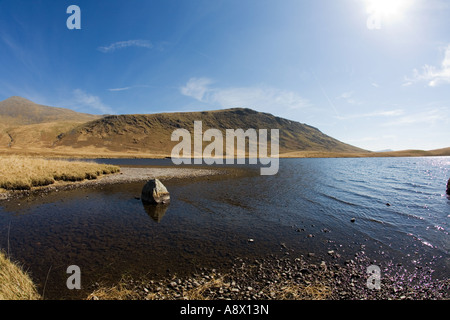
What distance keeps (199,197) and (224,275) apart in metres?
12.9

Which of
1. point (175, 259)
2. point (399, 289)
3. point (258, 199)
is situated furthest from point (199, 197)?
point (399, 289)

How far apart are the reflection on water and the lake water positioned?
3.0 inches

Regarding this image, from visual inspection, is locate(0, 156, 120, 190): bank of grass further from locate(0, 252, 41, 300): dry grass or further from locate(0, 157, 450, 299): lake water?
locate(0, 252, 41, 300): dry grass

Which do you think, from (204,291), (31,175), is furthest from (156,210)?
(31,175)

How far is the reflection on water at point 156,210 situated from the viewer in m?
13.7

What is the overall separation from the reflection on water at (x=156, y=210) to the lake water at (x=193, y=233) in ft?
0.25

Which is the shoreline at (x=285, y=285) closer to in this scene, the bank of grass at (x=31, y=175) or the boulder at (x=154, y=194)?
the boulder at (x=154, y=194)

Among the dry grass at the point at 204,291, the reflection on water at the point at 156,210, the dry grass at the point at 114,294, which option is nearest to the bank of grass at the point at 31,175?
the reflection on water at the point at 156,210

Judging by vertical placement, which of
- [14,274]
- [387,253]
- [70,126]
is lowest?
[387,253]

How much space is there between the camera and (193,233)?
1123 centimetres

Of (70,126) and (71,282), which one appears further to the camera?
(70,126)

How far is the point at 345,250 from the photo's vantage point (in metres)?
9.51

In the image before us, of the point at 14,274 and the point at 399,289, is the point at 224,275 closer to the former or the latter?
the point at 399,289
